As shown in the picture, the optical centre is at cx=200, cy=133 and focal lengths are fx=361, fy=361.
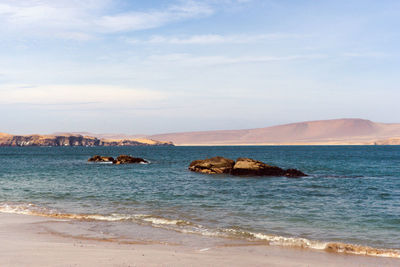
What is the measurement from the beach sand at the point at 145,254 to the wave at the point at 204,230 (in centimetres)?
59

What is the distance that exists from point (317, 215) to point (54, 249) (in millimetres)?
13273

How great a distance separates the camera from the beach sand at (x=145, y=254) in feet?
34.0

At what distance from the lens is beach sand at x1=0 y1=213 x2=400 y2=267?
10373 mm

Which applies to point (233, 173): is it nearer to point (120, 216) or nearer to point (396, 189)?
point (396, 189)

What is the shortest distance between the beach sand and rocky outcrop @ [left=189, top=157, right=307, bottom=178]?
31.9 m

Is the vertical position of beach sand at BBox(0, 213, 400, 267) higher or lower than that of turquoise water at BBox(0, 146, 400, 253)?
higher

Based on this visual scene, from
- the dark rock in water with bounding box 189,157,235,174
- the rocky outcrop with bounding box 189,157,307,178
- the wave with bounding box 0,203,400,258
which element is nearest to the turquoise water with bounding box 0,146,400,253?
the wave with bounding box 0,203,400,258

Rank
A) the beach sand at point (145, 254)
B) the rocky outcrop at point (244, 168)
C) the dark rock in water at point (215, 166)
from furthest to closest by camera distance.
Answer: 1. the dark rock in water at point (215, 166)
2. the rocky outcrop at point (244, 168)
3. the beach sand at point (145, 254)

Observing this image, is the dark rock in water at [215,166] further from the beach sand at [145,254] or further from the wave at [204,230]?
the beach sand at [145,254]

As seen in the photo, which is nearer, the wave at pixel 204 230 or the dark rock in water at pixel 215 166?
the wave at pixel 204 230

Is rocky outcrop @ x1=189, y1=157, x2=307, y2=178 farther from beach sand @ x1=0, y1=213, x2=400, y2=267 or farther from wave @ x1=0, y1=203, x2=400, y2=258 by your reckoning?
beach sand @ x1=0, y1=213, x2=400, y2=267

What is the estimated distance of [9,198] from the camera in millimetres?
25609

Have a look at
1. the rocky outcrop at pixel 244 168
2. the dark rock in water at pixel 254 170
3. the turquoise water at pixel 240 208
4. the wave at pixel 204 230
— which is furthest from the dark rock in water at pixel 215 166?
the wave at pixel 204 230

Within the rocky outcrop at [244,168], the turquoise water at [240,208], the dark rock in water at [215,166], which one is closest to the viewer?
the turquoise water at [240,208]
